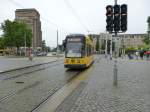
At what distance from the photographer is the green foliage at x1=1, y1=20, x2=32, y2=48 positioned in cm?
9319

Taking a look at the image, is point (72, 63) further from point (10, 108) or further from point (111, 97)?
point (10, 108)

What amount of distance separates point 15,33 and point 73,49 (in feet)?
229

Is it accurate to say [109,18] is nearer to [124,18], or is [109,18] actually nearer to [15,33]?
[124,18]

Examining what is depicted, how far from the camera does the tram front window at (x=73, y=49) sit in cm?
2594

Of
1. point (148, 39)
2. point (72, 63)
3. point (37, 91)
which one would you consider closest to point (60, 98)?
point (37, 91)

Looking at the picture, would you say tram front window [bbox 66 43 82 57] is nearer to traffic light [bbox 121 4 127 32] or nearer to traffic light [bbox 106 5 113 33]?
traffic light [bbox 106 5 113 33]

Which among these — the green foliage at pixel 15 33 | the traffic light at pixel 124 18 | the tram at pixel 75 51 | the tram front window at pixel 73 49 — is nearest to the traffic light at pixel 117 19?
the traffic light at pixel 124 18

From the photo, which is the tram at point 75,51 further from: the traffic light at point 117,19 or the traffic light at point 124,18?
the traffic light at point 124,18

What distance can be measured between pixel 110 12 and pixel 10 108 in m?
7.77

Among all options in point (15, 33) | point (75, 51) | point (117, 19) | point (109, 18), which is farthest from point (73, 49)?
point (15, 33)

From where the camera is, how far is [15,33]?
93.1m

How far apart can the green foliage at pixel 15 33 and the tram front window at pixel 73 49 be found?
66550mm

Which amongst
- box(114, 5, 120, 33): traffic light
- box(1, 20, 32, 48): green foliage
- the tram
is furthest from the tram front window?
box(1, 20, 32, 48): green foliage

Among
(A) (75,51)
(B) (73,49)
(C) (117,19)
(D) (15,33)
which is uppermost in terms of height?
(D) (15,33)
